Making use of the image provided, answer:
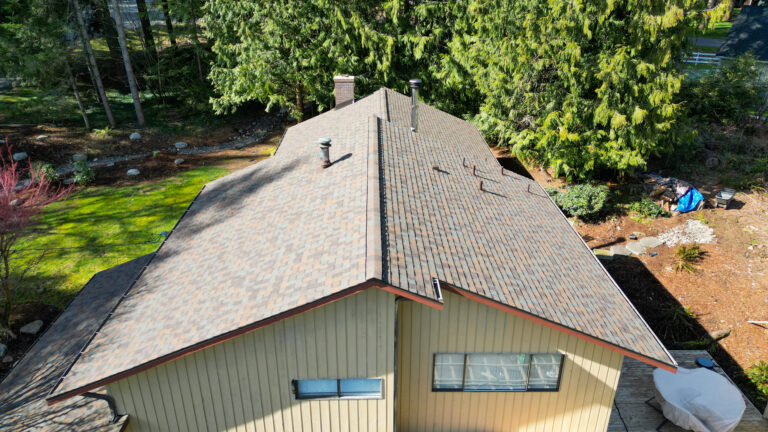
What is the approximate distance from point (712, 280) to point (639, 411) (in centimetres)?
705

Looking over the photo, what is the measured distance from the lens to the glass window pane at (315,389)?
8148 millimetres

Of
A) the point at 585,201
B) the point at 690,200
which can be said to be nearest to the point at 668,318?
the point at 585,201

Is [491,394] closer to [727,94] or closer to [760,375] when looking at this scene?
[760,375]

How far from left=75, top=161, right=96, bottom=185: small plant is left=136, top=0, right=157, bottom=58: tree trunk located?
11.5m

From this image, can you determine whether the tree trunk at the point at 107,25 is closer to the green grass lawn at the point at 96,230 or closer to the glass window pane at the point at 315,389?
the green grass lawn at the point at 96,230

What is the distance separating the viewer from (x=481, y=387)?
9102 mm

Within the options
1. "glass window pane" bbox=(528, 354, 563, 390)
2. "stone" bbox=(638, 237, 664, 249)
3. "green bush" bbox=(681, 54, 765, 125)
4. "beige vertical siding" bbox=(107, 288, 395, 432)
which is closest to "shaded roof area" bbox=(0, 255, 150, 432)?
"beige vertical siding" bbox=(107, 288, 395, 432)

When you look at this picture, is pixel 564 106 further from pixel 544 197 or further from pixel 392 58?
pixel 392 58

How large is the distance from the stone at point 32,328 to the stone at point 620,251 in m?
19.4

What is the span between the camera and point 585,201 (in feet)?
60.1

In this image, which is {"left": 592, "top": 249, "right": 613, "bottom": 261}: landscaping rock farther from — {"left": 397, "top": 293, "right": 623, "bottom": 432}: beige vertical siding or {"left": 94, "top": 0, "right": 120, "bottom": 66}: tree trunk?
{"left": 94, "top": 0, "right": 120, "bottom": 66}: tree trunk

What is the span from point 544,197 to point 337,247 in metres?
9.00

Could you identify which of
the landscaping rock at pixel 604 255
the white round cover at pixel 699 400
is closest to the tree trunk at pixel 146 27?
the landscaping rock at pixel 604 255

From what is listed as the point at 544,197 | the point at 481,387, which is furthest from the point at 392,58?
the point at 481,387
